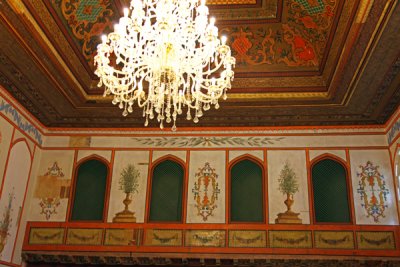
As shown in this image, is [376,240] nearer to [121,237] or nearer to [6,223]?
[121,237]

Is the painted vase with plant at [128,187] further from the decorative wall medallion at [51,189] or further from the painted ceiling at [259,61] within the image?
the decorative wall medallion at [51,189]

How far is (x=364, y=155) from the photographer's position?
31.4 feet

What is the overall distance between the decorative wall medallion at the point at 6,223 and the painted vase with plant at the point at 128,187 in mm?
2175

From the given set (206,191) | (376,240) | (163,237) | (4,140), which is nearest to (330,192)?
(376,240)

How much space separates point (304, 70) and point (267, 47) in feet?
3.11

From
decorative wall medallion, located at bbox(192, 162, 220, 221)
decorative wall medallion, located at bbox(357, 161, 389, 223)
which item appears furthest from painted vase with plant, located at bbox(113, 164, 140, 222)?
decorative wall medallion, located at bbox(357, 161, 389, 223)

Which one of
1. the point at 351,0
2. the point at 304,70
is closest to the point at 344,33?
the point at 351,0

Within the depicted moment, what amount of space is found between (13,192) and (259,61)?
19.6ft

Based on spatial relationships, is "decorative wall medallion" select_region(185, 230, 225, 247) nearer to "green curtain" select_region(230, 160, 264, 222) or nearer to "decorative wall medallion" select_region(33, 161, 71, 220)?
"green curtain" select_region(230, 160, 264, 222)

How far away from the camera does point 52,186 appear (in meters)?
9.98

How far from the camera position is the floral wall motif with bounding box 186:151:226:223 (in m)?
9.42

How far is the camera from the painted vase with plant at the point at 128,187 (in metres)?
9.52

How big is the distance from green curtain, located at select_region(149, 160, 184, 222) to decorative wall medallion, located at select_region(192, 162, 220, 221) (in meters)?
0.40

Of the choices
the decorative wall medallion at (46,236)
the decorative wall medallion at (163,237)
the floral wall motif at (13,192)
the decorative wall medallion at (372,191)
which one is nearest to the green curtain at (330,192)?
the decorative wall medallion at (372,191)
